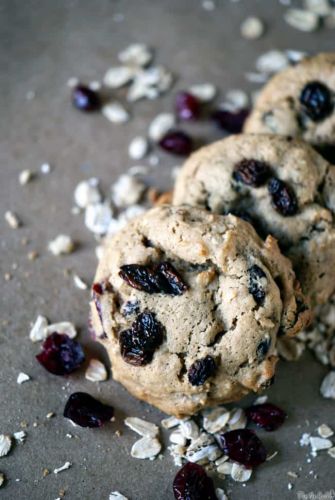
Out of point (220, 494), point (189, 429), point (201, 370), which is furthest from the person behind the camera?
point (189, 429)

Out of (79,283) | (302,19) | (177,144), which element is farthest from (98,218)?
(302,19)

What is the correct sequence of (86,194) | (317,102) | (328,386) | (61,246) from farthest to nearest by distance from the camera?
(86,194), (61,246), (317,102), (328,386)

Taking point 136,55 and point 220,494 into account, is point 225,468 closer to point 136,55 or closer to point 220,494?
point 220,494

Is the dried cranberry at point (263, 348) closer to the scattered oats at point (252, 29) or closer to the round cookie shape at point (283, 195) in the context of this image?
the round cookie shape at point (283, 195)

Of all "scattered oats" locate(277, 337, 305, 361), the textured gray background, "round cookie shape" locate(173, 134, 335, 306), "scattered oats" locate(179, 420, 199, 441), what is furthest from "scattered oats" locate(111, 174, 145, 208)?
"scattered oats" locate(179, 420, 199, 441)

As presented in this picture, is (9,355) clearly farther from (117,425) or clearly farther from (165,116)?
(165,116)

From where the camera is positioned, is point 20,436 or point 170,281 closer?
point 170,281

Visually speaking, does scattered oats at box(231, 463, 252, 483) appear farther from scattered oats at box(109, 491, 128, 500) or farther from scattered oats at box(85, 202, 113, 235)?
scattered oats at box(85, 202, 113, 235)
